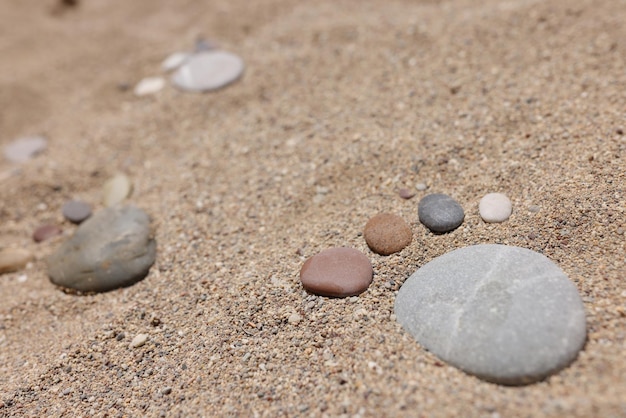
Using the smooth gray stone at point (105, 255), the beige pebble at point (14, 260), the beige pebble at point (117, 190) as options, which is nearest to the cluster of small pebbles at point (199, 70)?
the beige pebble at point (117, 190)

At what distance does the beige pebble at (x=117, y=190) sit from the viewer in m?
2.47

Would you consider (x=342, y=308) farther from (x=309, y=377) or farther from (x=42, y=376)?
(x=42, y=376)

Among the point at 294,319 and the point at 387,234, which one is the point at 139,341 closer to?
the point at 294,319

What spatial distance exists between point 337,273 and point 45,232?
155 cm

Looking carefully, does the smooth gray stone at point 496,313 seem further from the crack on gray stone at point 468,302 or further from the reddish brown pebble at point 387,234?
the reddish brown pebble at point 387,234

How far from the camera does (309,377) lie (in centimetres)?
158

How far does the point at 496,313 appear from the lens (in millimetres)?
1490

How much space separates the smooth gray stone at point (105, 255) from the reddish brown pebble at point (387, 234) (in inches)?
37.4

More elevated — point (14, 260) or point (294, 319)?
point (294, 319)

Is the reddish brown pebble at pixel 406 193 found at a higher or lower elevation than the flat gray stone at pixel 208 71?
lower

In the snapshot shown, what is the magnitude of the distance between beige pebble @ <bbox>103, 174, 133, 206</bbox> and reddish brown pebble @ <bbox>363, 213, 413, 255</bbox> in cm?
129

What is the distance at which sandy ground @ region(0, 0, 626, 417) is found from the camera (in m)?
1.57

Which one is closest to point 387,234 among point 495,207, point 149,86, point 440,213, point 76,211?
point 440,213

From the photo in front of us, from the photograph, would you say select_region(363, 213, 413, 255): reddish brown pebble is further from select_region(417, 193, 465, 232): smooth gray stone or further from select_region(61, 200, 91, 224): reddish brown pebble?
select_region(61, 200, 91, 224): reddish brown pebble
